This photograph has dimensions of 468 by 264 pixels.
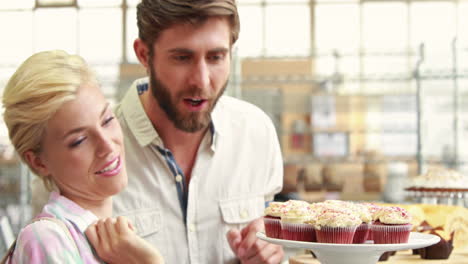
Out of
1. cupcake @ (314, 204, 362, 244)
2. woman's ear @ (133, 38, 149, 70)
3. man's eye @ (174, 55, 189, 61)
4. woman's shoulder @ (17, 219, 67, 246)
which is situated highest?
woman's ear @ (133, 38, 149, 70)

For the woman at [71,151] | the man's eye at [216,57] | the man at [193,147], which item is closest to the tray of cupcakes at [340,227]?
the man at [193,147]

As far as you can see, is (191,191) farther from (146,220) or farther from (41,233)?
(41,233)

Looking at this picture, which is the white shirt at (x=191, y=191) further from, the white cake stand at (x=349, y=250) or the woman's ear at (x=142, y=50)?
the white cake stand at (x=349, y=250)

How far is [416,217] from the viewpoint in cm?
216

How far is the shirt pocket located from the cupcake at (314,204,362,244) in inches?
25.9

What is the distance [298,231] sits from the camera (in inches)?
62.8

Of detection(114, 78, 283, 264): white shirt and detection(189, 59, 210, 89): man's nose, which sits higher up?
detection(189, 59, 210, 89): man's nose

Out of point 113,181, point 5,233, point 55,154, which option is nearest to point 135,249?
point 113,181

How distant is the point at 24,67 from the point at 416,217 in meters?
1.42

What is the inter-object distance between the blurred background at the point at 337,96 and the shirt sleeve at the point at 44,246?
0.34 meters

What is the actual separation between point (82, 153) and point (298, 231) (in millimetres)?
588

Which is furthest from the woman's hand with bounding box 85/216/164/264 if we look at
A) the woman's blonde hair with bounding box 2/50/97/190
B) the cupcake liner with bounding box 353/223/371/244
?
the cupcake liner with bounding box 353/223/371/244

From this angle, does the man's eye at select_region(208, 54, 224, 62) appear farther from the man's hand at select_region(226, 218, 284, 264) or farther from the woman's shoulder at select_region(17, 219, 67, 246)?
the woman's shoulder at select_region(17, 219, 67, 246)

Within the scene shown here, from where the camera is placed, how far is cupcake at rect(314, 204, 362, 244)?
1450mm
